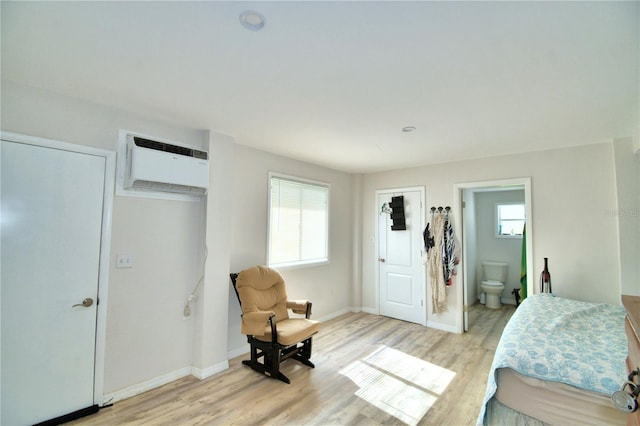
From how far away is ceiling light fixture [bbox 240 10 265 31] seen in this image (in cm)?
136

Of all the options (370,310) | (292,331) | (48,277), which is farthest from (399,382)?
(48,277)

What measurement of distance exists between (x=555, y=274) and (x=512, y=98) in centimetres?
247

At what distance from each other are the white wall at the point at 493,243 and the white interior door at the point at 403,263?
5.96 ft

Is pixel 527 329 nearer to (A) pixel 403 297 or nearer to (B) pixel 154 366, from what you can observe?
(A) pixel 403 297

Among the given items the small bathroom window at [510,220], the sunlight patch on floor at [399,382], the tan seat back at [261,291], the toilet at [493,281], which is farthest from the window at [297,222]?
the small bathroom window at [510,220]

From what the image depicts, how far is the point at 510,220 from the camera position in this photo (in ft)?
19.1

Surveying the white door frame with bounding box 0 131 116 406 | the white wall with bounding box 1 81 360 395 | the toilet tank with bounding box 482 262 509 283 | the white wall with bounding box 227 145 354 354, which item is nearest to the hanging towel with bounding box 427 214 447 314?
→ the white wall with bounding box 227 145 354 354

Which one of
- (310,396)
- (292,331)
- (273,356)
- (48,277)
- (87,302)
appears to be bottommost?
(310,396)

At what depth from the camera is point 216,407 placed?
240 cm

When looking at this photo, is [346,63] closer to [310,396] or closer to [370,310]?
[310,396]

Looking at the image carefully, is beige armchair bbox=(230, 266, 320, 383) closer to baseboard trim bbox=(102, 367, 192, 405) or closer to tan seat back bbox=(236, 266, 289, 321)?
tan seat back bbox=(236, 266, 289, 321)

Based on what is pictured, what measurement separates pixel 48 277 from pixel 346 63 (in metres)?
2.68

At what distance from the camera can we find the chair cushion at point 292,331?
2.82 metres

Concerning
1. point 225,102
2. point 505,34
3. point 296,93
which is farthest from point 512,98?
point 225,102
